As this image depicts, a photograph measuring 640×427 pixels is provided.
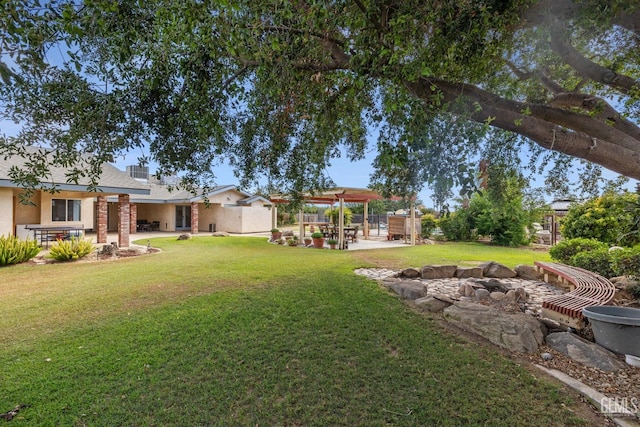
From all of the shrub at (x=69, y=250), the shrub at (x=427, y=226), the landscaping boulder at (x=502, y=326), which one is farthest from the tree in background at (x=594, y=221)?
the shrub at (x=69, y=250)

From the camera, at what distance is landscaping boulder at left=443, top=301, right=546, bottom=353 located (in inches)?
164

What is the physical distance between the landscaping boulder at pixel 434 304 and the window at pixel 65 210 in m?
18.3

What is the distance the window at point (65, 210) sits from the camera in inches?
622

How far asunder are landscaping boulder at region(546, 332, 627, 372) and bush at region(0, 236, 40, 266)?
46.1 ft

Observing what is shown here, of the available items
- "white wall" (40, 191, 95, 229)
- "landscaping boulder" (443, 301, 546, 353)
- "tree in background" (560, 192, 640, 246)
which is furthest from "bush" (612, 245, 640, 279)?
"white wall" (40, 191, 95, 229)

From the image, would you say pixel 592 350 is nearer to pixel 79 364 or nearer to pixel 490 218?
pixel 79 364

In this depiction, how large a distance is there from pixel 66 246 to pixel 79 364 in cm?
918

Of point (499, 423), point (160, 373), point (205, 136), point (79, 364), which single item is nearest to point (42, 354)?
point (79, 364)

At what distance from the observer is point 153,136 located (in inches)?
155

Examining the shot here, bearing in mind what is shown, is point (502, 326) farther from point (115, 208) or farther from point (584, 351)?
point (115, 208)

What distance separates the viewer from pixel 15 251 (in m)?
9.91

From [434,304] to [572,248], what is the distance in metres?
6.48

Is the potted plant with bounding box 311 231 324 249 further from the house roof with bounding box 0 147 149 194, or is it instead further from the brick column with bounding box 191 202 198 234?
the brick column with bounding box 191 202 198 234

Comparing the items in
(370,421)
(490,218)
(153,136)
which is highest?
(153,136)
